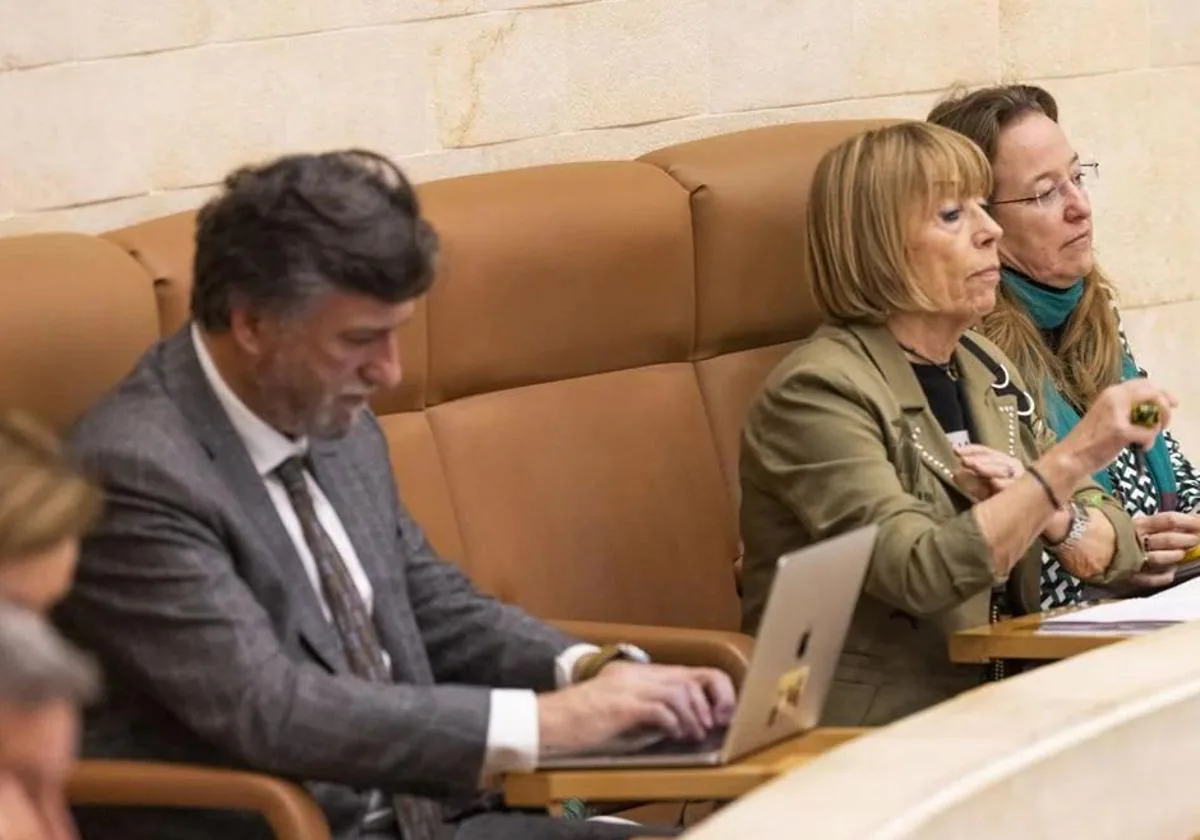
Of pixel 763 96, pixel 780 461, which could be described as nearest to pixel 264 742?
pixel 780 461

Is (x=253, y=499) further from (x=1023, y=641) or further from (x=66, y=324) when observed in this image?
(x=1023, y=641)

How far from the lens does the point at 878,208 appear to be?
332cm

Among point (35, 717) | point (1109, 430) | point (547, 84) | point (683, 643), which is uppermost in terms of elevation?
point (35, 717)

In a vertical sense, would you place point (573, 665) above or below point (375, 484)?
below

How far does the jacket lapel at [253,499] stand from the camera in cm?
255

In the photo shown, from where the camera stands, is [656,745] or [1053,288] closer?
[656,745]

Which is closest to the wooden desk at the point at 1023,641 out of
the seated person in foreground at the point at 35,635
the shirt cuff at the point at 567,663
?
the shirt cuff at the point at 567,663

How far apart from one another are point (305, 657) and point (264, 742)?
Answer: 16cm

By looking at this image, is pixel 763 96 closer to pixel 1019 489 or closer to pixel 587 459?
pixel 587 459

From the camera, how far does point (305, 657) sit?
2566mm

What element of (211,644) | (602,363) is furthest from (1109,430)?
(211,644)

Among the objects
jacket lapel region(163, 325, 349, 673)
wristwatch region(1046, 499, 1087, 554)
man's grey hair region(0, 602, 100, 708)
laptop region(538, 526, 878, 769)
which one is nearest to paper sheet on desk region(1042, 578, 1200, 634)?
Result: wristwatch region(1046, 499, 1087, 554)

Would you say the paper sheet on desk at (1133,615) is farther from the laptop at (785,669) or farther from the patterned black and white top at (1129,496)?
the laptop at (785,669)

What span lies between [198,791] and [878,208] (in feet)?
4.55
